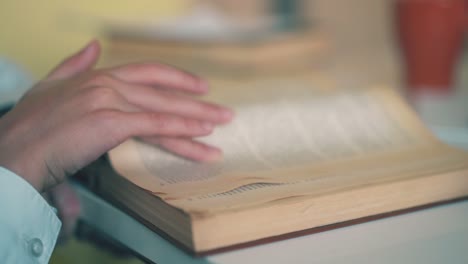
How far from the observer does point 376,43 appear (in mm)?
1478

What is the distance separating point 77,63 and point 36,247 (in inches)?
8.7

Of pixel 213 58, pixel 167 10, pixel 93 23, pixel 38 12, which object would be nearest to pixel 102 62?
pixel 213 58

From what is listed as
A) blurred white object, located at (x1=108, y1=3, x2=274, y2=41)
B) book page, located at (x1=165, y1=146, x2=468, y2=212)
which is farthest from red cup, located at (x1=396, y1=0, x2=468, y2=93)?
book page, located at (x1=165, y1=146, x2=468, y2=212)

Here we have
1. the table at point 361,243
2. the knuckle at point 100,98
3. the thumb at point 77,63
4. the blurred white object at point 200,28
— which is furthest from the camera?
the blurred white object at point 200,28

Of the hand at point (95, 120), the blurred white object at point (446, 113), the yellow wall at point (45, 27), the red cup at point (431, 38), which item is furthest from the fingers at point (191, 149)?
the yellow wall at point (45, 27)

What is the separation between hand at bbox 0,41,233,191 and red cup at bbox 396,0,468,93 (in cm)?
42

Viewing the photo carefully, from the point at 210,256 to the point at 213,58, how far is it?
2.08ft

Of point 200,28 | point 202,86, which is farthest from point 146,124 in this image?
point 200,28

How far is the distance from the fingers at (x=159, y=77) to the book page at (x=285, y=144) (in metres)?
0.04

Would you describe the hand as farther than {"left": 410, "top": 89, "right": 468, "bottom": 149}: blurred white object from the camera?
No

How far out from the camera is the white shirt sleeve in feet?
1.67

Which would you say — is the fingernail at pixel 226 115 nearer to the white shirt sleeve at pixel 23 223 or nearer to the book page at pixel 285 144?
the book page at pixel 285 144

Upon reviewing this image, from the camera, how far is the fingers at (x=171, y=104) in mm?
617

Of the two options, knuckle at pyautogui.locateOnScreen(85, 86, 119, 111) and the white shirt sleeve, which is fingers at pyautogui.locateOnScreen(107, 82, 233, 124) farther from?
the white shirt sleeve
